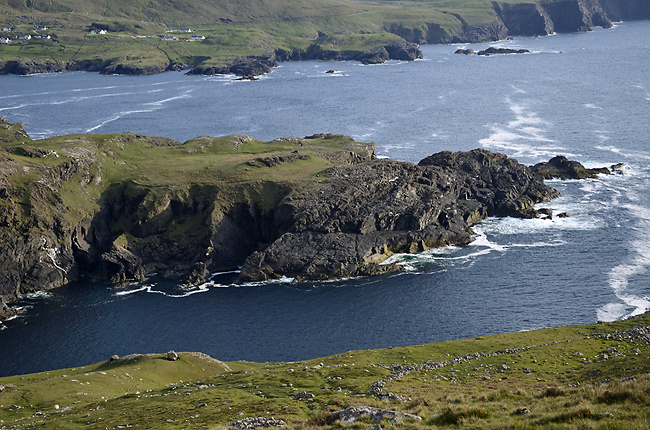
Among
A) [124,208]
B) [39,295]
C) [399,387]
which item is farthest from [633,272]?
[39,295]

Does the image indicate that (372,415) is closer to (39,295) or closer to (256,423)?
(256,423)

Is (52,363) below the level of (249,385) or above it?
below

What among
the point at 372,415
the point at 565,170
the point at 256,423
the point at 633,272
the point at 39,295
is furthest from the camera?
the point at 565,170

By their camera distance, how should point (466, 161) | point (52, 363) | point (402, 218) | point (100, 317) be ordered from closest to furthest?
1. point (52, 363)
2. point (100, 317)
3. point (402, 218)
4. point (466, 161)

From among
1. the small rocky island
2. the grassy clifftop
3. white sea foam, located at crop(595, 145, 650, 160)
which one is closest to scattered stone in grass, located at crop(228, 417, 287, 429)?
the small rocky island

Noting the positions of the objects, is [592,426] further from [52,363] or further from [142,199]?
[142,199]

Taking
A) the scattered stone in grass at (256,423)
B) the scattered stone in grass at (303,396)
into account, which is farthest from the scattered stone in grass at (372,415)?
the scattered stone in grass at (303,396)

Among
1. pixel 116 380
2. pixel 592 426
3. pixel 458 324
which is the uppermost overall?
pixel 592 426

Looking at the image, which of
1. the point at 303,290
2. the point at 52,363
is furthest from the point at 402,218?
the point at 52,363
